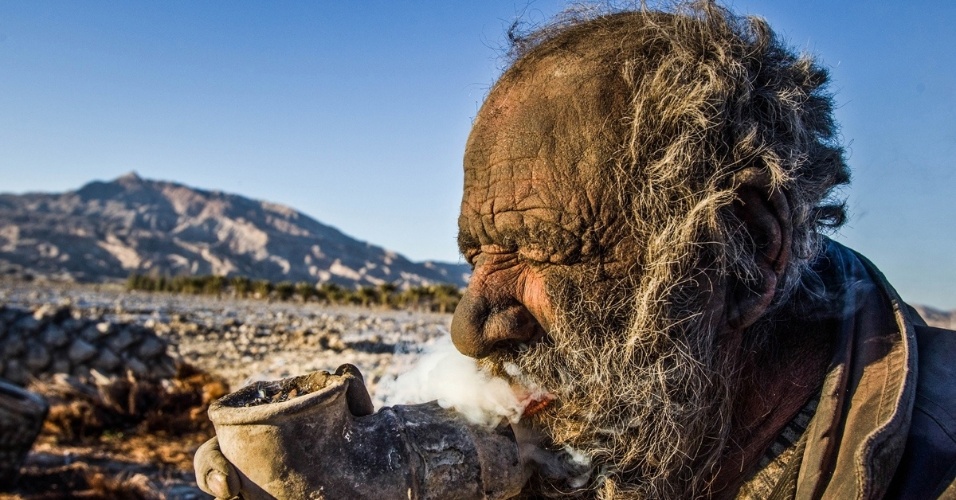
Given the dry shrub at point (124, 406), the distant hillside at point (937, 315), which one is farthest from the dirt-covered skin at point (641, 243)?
the dry shrub at point (124, 406)

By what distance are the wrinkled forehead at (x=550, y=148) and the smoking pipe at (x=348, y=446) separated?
20.3 inches

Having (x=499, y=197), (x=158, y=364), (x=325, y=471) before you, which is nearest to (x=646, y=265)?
(x=499, y=197)

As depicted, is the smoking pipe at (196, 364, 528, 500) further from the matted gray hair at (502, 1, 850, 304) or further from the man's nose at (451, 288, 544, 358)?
the matted gray hair at (502, 1, 850, 304)

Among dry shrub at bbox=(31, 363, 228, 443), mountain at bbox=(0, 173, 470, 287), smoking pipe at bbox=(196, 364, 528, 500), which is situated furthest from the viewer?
mountain at bbox=(0, 173, 470, 287)

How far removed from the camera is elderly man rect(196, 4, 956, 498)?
63.2 inches

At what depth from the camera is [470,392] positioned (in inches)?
63.5

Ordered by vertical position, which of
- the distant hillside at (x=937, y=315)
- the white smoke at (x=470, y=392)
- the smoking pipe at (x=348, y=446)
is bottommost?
the smoking pipe at (x=348, y=446)

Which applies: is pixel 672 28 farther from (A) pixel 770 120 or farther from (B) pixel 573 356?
(B) pixel 573 356

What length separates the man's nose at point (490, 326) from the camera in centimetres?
162

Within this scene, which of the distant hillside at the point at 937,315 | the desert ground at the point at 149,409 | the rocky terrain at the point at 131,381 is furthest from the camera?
the rocky terrain at the point at 131,381

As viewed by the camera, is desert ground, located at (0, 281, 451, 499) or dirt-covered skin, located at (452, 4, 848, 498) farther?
desert ground, located at (0, 281, 451, 499)

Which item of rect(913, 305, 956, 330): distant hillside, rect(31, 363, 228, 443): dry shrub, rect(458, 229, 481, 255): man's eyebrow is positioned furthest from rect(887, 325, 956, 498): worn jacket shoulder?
rect(31, 363, 228, 443): dry shrub

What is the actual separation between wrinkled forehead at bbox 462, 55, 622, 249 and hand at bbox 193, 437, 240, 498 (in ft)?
2.65

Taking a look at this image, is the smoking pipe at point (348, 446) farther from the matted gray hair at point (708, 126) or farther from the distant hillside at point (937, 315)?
the distant hillside at point (937, 315)
